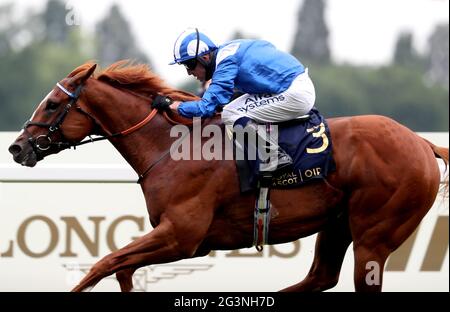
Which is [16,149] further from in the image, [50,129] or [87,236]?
[87,236]

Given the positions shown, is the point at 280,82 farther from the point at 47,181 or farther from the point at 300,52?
the point at 300,52

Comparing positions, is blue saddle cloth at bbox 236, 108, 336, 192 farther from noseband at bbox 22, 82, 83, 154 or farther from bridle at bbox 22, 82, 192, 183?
noseband at bbox 22, 82, 83, 154

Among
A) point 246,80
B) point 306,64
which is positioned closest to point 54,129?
point 246,80

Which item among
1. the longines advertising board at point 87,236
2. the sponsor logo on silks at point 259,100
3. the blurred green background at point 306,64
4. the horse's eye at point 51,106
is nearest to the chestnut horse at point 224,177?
the horse's eye at point 51,106

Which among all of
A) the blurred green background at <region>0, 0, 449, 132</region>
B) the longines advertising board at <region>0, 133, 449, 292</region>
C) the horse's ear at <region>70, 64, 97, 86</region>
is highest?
the horse's ear at <region>70, 64, 97, 86</region>

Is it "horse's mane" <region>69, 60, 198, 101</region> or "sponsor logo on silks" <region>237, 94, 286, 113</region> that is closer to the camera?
"sponsor logo on silks" <region>237, 94, 286, 113</region>

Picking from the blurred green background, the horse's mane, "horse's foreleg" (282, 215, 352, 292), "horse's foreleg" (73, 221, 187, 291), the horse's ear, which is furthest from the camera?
the blurred green background

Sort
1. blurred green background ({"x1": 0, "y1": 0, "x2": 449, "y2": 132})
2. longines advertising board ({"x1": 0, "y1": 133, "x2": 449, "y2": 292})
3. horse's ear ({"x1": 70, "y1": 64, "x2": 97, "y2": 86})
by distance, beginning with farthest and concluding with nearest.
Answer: blurred green background ({"x1": 0, "y1": 0, "x2": 449, "y2": 132}) → longines advertising board ({"x1": 0, "y1": 133, "x2": 449, "y2": 292}) → horse's ear ({"x1": 70, "y1": 64, "x2": 97, "y2": 86})

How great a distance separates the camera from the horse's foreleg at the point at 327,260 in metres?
6.43

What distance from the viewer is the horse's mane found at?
6.16m

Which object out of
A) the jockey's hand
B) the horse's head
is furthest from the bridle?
the jockey's hand

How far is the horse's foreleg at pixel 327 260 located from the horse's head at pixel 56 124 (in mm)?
1596

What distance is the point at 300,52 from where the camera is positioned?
52531 millimetres

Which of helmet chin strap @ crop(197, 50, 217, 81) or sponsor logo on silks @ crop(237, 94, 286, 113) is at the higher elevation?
helmet chin strap @ crop(197, 50, 217, 81)
